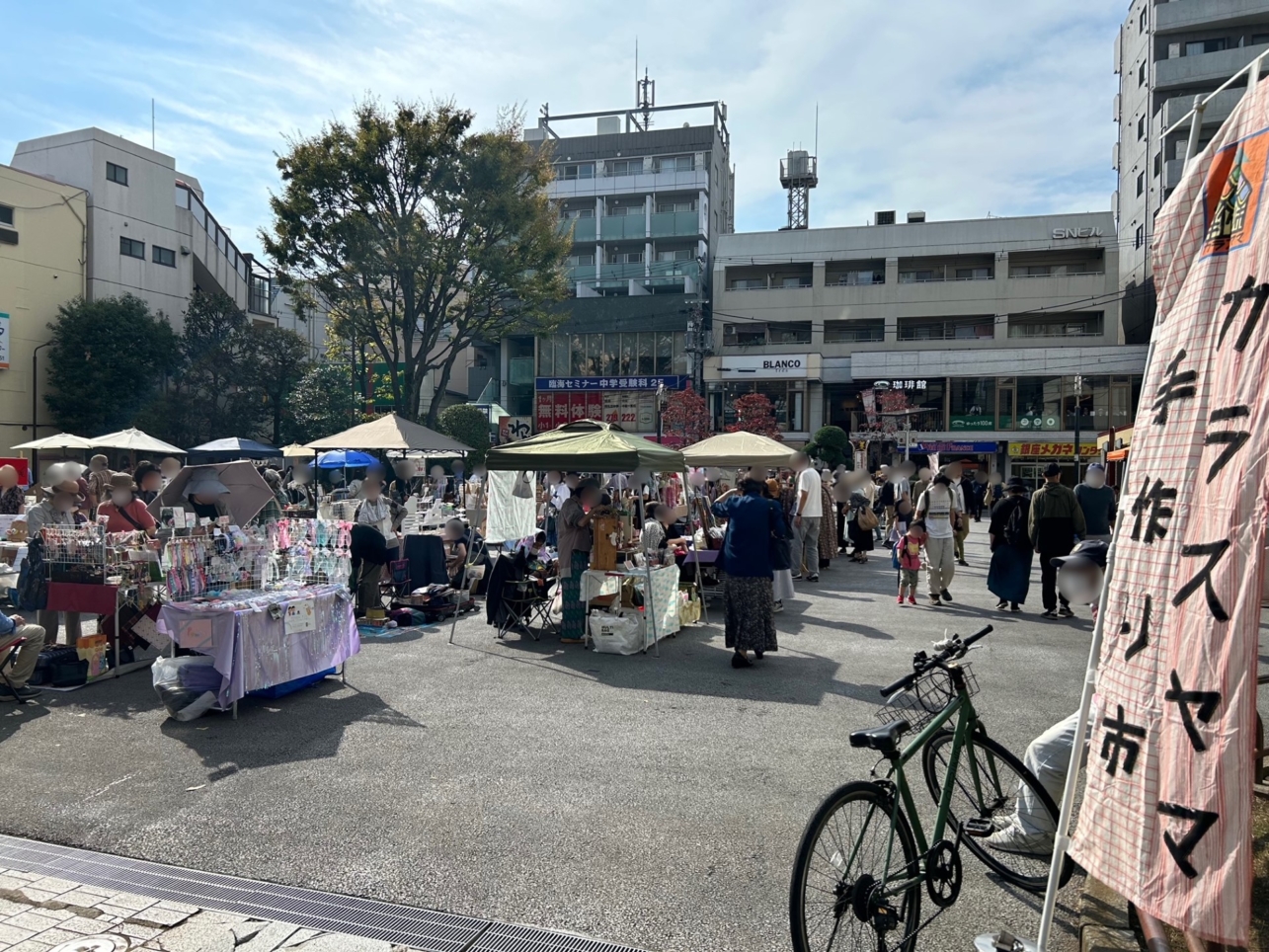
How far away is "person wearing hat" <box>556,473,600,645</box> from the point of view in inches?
340

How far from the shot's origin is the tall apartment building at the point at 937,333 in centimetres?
3769

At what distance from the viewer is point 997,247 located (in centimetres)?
3972

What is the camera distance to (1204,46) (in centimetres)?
3478

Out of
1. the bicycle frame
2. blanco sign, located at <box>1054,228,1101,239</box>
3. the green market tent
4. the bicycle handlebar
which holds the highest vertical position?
blanco sign, located at <box>1054,228,1101,239</box>

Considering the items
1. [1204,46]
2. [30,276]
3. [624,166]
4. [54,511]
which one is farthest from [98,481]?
[1204,46]

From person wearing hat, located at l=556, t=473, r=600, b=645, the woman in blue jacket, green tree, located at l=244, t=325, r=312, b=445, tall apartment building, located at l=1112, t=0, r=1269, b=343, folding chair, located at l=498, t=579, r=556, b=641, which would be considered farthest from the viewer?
tall apartment building, located at l=1112, t=0, r=1269, b=343

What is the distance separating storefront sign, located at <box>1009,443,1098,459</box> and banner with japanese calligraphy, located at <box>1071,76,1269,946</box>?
38.5 meters

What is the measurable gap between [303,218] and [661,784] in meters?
20.7

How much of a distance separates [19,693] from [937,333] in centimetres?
4078

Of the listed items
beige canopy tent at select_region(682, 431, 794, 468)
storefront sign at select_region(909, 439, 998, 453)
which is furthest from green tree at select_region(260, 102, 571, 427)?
storefront sign at select_region(909, 439, 998, 453)

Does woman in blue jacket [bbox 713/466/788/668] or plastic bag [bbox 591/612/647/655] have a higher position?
woman in blue jacket [bbox 713/466/788/668]

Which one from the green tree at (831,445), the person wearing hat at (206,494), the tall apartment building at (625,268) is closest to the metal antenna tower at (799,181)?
the tall apartment building at (625,268)

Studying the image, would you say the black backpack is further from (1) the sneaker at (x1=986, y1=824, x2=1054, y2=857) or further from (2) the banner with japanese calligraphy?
(2) the banner with japanese calligraphy

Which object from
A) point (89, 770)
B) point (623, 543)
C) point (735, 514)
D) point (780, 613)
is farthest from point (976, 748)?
point (780, 613)
